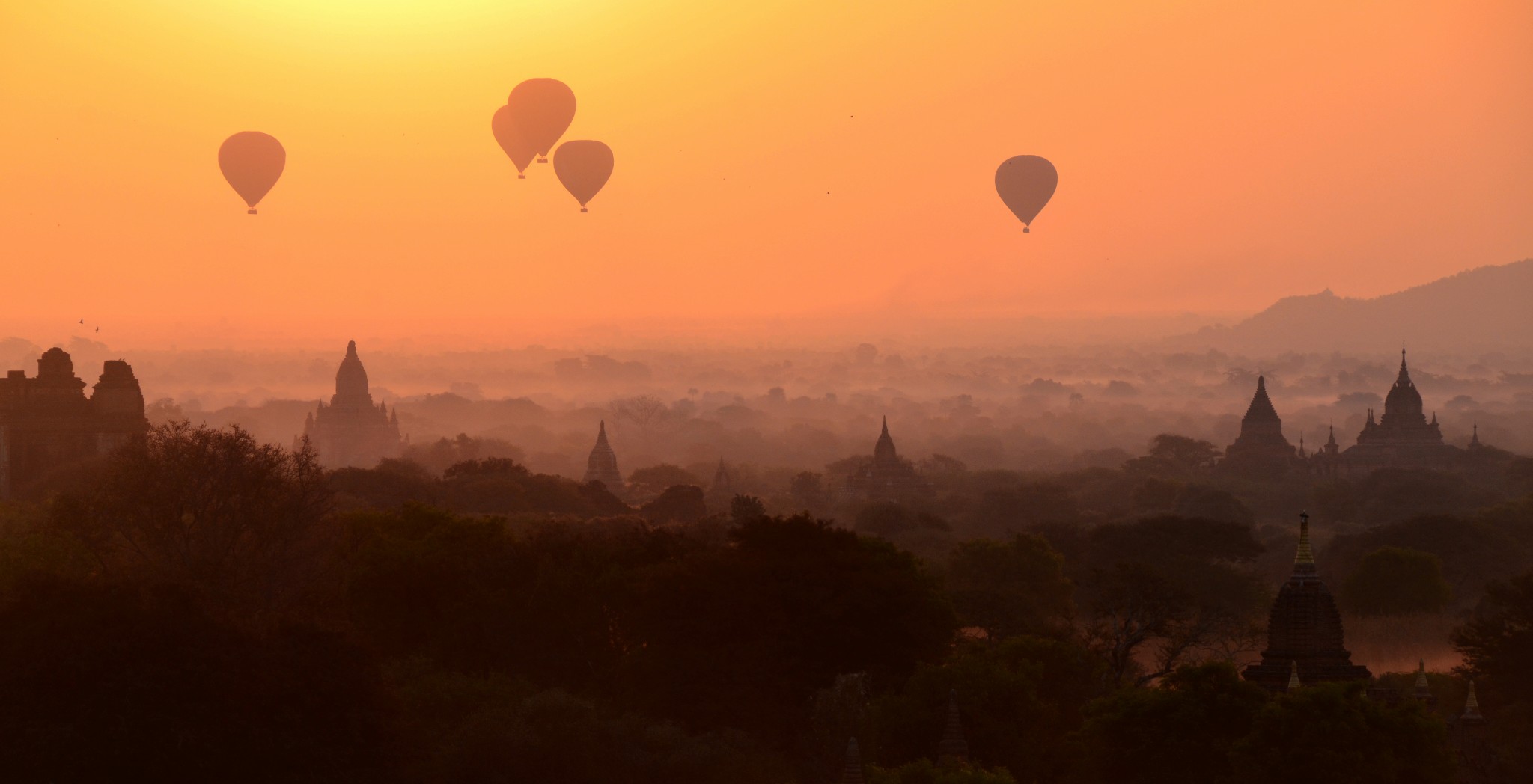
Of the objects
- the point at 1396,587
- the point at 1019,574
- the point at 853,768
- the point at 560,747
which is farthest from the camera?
the point at 1396,587

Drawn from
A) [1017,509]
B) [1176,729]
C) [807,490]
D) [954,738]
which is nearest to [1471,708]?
[1176,729]

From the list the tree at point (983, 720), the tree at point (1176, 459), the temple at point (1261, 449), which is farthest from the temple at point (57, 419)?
the temple at point (1261, 449)

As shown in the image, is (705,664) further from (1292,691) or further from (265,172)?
(265,172)

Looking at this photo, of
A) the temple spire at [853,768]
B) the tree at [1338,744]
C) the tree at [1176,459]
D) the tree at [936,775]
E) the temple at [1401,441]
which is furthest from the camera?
the tree at [1176,459]

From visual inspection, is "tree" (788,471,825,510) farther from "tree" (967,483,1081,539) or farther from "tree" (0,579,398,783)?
"tree" (0,579,398,783)

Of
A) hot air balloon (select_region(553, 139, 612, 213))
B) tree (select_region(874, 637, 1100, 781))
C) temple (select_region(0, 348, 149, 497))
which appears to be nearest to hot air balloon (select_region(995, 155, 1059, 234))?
hot air balloon (select_region(553, 139, 612, 213))

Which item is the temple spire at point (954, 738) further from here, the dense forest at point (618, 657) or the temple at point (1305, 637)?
the temple at point (1305, 637)

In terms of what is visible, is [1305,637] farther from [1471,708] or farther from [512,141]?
[512,141]
